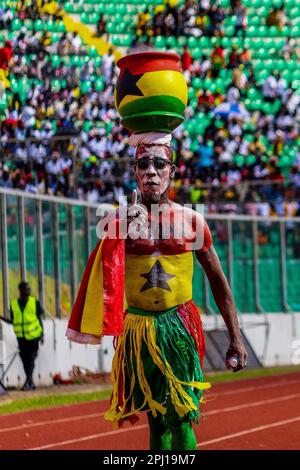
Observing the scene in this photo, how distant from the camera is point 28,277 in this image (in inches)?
793

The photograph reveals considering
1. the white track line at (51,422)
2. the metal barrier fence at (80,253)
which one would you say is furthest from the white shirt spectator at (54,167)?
the white track line at (51,422)

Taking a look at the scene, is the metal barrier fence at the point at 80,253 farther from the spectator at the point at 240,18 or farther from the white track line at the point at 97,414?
the spectator at the point at 240,18

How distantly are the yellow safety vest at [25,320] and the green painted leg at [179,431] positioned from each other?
→ 1222cm

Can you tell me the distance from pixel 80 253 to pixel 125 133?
6803 mm

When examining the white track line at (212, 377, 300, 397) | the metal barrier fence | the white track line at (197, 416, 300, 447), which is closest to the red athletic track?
the white track line at (197, 416, 300, 447)

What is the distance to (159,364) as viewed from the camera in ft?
22.7

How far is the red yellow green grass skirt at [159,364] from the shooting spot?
22.6 feet

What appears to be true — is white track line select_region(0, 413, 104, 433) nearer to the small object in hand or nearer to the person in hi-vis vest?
the person in hi-vis vest

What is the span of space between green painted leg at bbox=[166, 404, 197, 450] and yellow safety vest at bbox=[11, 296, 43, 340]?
1222 centimetres

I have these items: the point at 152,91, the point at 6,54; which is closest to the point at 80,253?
the point at 6,54

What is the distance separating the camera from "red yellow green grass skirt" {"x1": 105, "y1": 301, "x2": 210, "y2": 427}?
272 inches

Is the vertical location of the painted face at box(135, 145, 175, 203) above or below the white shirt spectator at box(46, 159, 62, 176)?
below

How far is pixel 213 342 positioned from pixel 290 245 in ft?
12.6
